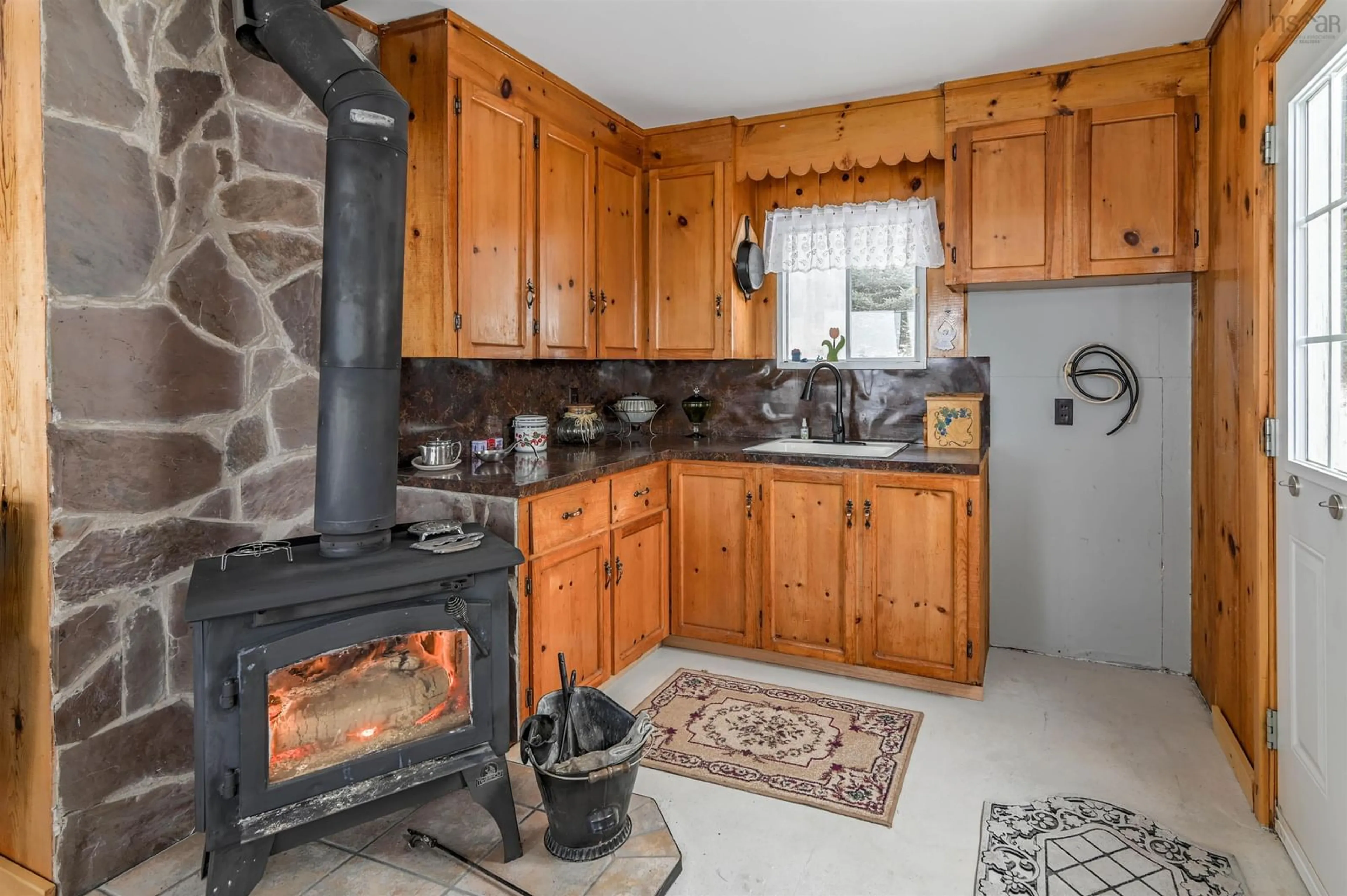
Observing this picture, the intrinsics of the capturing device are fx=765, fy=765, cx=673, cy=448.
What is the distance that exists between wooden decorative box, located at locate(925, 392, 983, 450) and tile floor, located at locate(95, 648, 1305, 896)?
Answer: 1000 millimetres

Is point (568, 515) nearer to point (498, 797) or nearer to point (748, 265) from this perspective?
point (498, 797)

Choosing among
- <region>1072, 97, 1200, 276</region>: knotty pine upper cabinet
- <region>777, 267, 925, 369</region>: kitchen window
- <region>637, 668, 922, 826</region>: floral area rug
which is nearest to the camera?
<region>637, 668, 922, 826</region>: floral area rug

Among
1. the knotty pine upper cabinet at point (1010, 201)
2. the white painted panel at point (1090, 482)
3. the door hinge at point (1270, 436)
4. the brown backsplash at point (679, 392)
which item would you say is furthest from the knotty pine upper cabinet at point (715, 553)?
the door hinge at point (1270, 436)

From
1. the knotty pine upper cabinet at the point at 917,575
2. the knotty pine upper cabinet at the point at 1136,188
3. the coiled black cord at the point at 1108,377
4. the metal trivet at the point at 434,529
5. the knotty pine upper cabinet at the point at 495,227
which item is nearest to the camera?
the metal trivet at the point at 434,529

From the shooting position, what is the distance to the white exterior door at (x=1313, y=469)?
1.66 meters

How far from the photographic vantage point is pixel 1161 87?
2791 millimetres

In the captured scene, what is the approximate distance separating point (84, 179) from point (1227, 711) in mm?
3577

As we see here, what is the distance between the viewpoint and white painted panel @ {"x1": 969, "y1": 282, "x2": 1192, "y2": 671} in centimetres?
312

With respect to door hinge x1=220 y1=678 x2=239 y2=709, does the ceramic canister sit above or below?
above

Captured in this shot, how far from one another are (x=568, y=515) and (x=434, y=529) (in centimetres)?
65

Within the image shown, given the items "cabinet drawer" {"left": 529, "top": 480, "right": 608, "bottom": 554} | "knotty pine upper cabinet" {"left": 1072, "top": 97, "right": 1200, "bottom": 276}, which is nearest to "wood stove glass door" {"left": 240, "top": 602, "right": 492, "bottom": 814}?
"cabinet drawer" {"left": 529, "top": 480, "right": 608, "bottom": 554}

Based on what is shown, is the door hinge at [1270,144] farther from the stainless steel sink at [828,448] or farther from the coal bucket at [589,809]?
the coal bucket at [589,809]

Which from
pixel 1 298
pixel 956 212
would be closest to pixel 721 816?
pixel 1 298

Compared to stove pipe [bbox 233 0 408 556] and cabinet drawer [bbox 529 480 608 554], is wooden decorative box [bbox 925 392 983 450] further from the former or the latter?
stove pipe [bbox 233 0 408 556]
